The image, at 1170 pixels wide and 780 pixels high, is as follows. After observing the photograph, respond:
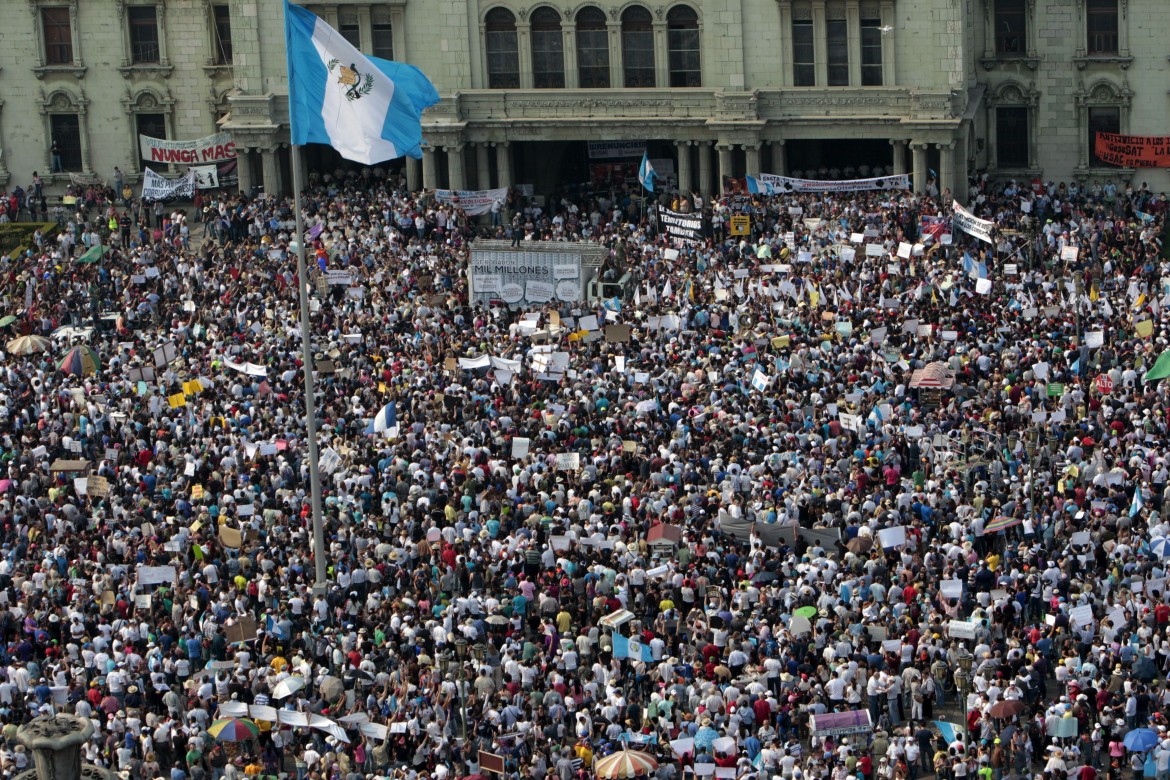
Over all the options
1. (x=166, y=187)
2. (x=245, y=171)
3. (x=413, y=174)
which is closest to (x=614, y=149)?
(x=413, y=174)

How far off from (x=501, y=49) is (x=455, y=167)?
3803mm

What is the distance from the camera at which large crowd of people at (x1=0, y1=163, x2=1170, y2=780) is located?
40.9m

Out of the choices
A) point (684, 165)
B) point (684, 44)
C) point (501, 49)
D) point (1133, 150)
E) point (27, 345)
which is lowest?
point (27, 345)

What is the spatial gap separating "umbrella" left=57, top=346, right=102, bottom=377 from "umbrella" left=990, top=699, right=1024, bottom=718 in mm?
27504

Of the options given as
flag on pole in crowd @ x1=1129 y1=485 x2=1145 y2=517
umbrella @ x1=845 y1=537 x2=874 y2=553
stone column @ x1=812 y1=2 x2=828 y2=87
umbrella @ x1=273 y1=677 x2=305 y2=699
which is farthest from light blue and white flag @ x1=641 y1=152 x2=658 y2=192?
umbrella @ x1=273 y1=677 x2=305 y2=699

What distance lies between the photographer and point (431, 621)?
4453 cm

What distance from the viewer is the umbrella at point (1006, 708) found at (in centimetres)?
3909

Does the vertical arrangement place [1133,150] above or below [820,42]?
below

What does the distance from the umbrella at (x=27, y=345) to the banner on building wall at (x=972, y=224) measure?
77.0 feet

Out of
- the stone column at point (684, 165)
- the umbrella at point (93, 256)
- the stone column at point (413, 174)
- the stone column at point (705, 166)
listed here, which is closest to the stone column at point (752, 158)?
the stone column at point (705, 166)

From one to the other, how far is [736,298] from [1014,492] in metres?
14.4

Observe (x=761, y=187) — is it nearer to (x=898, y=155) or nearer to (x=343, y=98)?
(x=898, y=155)

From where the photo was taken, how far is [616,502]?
48.9 metres

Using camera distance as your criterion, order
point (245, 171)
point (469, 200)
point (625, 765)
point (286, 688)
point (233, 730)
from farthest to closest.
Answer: point (245, 171), point (469, 200), point (286, 688), point (233, 730), point (625, 765)
